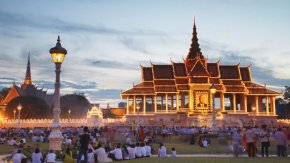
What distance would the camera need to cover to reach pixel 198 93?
71.8 metres

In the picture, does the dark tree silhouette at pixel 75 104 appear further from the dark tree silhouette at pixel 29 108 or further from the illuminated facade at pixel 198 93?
the illuminated facade at pixel 198 93

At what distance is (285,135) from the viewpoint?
2173 centimetres

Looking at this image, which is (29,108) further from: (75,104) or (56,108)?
(56,108)

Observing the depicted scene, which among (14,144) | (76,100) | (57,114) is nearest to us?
(57,114)

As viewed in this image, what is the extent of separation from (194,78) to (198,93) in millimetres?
2662

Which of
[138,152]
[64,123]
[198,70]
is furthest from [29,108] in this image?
[138,152]

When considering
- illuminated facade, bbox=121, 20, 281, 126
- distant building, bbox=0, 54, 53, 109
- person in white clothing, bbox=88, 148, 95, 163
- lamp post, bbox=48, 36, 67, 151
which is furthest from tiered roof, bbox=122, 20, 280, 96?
person in white clothing, bbox=88, 148, 95, 163

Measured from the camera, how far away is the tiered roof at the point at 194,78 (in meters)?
72.4

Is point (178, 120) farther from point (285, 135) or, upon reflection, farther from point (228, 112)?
point (285, 135)

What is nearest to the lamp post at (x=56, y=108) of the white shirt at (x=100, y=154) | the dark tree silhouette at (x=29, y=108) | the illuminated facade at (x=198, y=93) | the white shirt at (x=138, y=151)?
the white shirt at (x=100, y=154)

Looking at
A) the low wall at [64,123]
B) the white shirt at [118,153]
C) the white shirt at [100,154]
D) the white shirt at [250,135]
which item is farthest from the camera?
the low wall at [64,123]

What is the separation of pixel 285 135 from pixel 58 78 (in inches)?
466

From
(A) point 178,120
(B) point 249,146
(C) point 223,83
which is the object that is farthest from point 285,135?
(C) point 223,83

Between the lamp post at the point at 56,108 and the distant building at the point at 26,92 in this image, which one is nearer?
the lamp post at the point at 56,108
